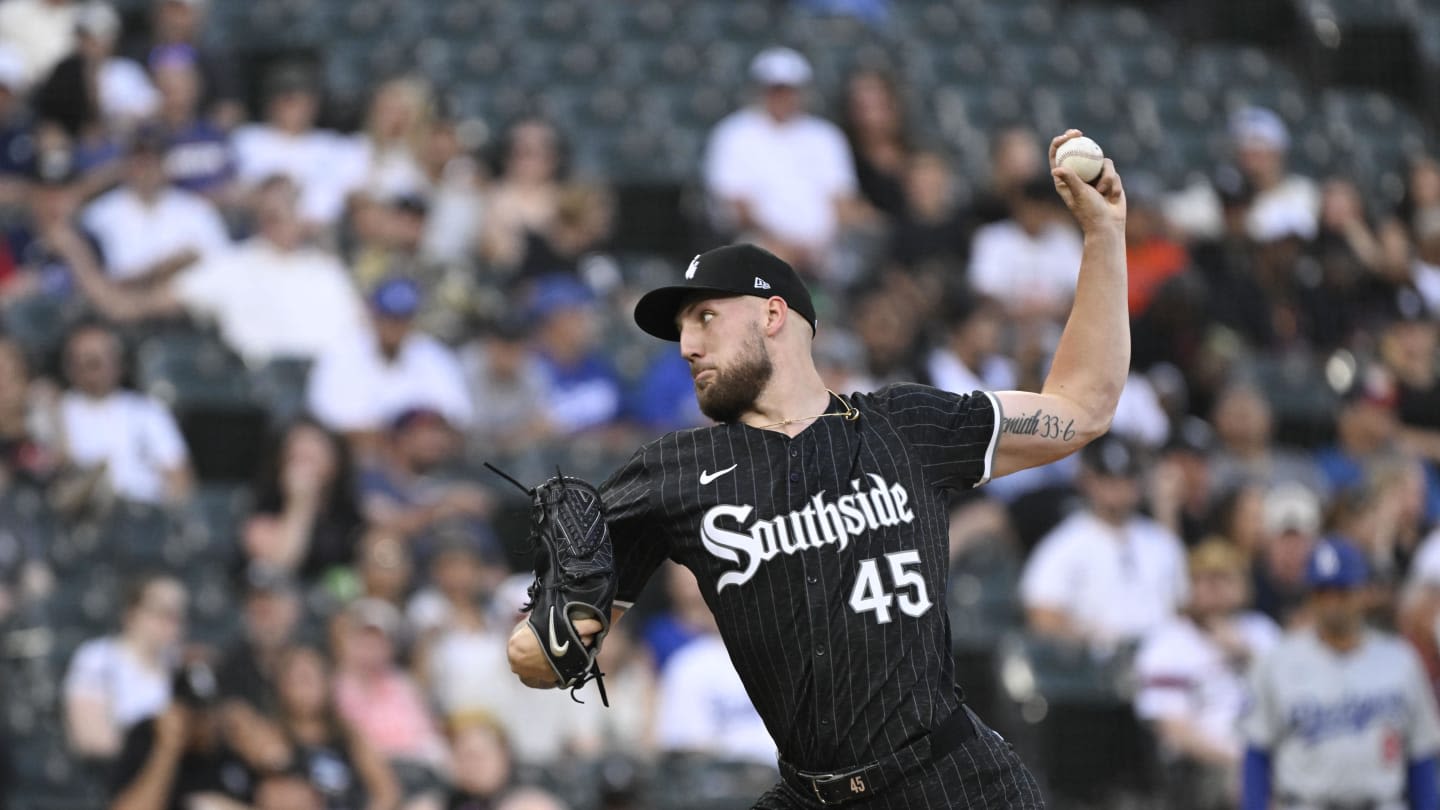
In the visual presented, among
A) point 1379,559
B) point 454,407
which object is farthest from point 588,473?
point 1379,559

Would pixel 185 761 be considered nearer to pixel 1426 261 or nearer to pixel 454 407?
pixel 454 407

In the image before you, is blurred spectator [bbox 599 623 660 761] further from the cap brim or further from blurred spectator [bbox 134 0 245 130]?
blurred spectator [bbox 134 0 245 130]

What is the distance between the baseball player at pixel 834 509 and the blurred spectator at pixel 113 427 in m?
5.38

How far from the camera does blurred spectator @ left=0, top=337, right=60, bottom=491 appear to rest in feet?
30.9

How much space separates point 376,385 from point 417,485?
2.49 feet

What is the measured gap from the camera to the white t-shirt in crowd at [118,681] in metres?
8.44

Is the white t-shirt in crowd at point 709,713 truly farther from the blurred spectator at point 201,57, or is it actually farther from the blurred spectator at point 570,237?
the blurred spectator at point 201,57

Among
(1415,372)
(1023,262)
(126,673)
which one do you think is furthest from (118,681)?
(1415,372)

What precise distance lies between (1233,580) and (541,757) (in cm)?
341

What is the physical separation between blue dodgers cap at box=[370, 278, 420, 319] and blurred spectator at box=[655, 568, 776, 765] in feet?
8.55

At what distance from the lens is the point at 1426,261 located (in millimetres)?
13508

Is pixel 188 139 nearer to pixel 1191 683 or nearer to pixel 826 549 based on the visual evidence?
pixel 1191 683

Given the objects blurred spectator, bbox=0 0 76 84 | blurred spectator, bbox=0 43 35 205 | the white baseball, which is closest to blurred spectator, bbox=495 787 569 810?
the white baseball

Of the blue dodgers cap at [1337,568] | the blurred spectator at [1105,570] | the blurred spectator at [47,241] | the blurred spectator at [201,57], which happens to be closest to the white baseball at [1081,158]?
the blue dodgers cap at [1337,568]
